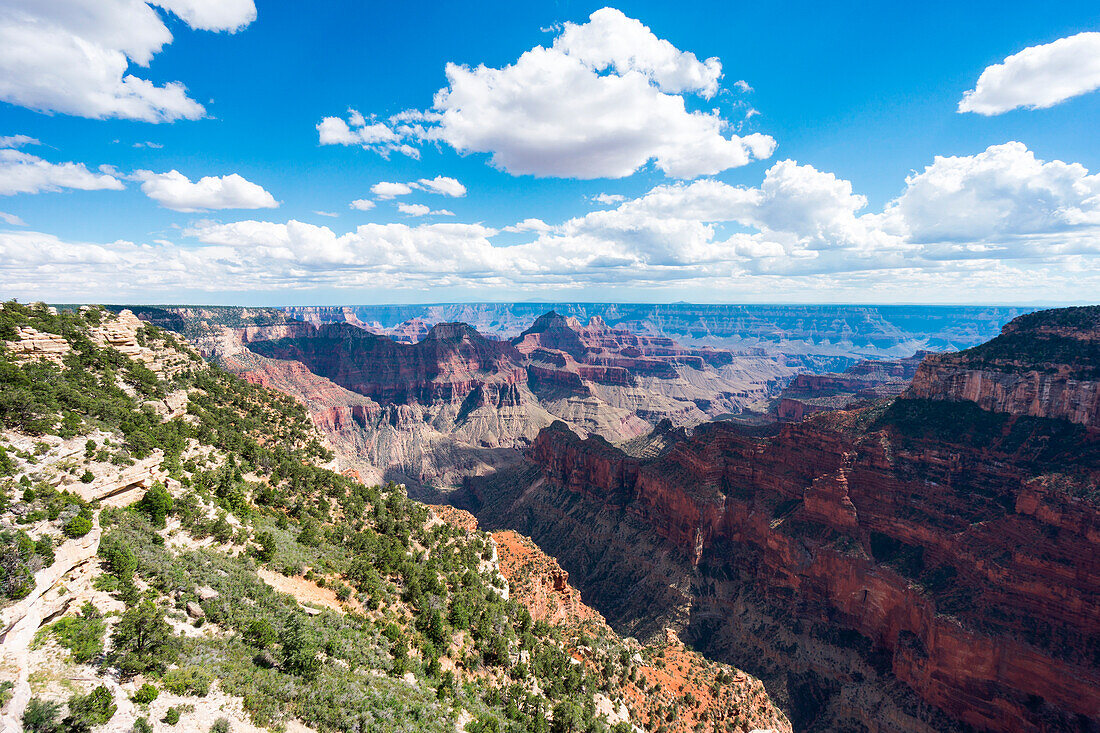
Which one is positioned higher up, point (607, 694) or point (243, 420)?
point (243, 420)

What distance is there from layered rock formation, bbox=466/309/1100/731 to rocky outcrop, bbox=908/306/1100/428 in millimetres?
301

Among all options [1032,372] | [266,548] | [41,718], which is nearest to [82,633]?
[41,718]

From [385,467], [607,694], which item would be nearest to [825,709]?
[607,694]

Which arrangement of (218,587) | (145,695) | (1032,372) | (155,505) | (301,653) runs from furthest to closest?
(1032,372) < (155,505) < (218,587) < (301,653) < (145,695)

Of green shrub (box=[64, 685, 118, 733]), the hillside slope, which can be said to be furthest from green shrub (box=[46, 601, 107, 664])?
green shrub (box=[64, 685, 118, 733])

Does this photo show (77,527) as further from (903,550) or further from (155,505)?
(903,550)

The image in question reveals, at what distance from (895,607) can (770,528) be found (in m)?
18.5

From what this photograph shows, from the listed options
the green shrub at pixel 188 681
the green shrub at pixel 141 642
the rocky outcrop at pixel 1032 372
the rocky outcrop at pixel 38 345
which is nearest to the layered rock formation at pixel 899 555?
the rocky outcrop at pixel 1032 372

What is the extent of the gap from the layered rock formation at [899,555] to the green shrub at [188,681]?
69868 millimetres

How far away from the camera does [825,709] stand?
2314 inches

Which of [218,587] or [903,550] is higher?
[218,587]

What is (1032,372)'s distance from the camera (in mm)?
62938

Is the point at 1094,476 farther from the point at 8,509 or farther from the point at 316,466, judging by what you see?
the point at 8,509

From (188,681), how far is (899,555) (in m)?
80.9
